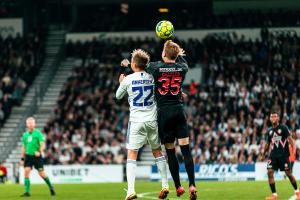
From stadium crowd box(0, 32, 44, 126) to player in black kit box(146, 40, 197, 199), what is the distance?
A: 29.8m

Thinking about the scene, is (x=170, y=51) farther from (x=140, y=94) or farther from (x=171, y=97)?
(x=140, y=94)

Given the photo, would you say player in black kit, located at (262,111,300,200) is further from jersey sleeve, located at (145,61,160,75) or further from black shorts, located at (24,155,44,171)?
black shorts, located at (24,155,44,171)

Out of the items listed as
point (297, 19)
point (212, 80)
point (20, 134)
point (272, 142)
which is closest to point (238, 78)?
point (212, 80)

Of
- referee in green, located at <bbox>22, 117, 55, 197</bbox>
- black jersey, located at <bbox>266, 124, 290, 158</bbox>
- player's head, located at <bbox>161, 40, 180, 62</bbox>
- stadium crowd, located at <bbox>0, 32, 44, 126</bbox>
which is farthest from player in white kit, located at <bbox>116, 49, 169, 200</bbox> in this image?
stadium crowd, located at <bbox>0, 32, 44, 126</bbox>

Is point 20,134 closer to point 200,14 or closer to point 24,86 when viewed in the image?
point 24,86

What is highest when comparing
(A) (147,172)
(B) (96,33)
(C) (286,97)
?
(B) (96,33)

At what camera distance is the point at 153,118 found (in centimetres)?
1656

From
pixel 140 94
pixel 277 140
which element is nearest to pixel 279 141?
pixel 277 140

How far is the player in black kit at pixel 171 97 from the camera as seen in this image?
53.5ft

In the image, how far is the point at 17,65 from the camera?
4781 cm

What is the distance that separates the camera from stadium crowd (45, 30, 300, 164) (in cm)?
3894

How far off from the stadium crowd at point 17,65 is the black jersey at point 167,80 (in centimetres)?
2992

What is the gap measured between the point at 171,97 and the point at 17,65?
106 feet

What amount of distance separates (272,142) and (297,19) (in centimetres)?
2381
